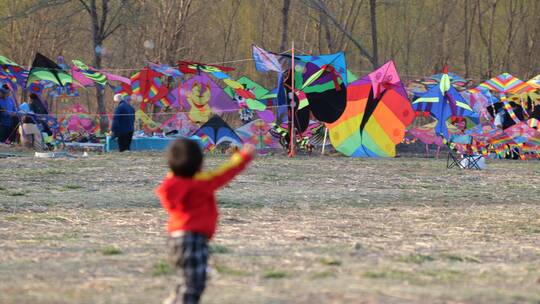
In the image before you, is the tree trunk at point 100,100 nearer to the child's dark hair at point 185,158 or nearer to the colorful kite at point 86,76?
the colorful kite at point 86,76

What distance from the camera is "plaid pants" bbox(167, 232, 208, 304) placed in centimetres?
580

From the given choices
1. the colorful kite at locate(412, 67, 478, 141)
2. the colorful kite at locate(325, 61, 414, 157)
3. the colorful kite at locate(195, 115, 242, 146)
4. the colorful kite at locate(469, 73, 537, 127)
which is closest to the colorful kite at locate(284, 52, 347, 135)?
the colorful kite at locate(325, 61, 414, 157)

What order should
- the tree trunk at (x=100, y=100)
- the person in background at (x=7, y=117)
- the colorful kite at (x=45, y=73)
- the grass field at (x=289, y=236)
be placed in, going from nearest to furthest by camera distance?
1. the grass field at (x=289, y=236)
2. the person in background at (x=7, y=117)
3. the colorful kite at (x=45, y=73)
4. the tree trunk at (x=100, y=100)

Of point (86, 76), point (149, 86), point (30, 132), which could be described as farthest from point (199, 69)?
point (30, 132)

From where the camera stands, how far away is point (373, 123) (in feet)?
85.6

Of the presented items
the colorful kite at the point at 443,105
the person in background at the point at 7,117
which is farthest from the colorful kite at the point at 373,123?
the person in background at the point at 7,117

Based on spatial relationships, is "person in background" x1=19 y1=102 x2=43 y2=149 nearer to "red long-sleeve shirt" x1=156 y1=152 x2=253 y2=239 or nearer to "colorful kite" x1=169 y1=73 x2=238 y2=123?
"colorful kite" x1=169 y1=73 x2=238 y2=123

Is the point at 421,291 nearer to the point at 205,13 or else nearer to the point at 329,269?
the point at 329,269

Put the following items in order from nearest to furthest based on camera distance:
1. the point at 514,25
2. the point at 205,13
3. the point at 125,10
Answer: the point at 125,10 → the point at 205,13 → the point at 514,25

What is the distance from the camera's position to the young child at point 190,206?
5.90m

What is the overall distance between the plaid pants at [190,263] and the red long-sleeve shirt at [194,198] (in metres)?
0.07

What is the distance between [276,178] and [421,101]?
11.9 m

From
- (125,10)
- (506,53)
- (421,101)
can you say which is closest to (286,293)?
(421,101)

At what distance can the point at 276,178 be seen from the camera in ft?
58.1
